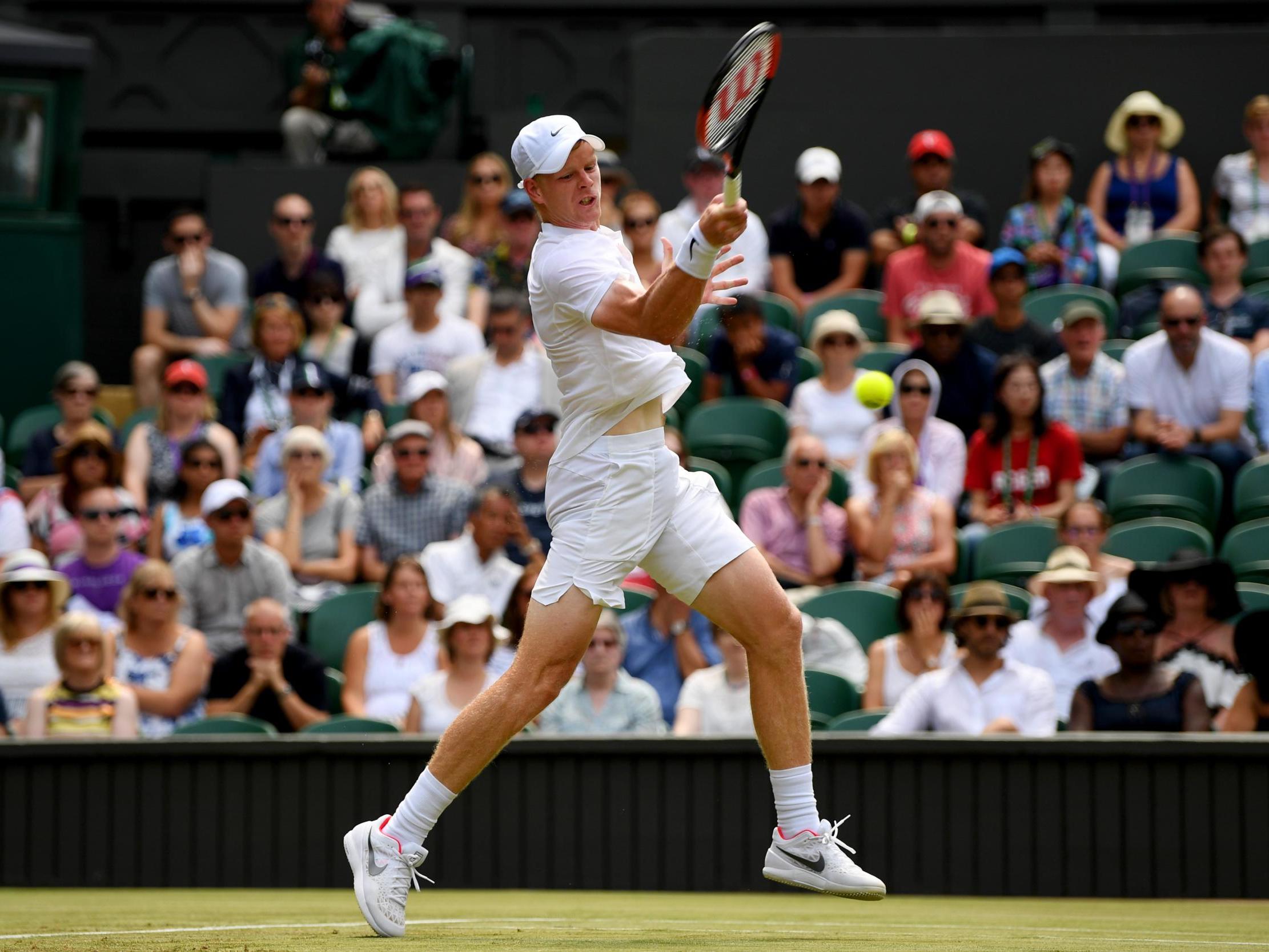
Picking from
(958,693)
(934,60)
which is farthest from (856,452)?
(934,60)

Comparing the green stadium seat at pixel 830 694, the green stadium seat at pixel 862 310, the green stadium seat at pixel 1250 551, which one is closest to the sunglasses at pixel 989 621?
the green stadium seat at pixel 830 694

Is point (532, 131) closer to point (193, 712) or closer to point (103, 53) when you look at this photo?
point (193, 712)

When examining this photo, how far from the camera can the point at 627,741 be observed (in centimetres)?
726

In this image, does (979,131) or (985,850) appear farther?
(979,131)

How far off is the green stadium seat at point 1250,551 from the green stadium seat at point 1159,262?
8.85ft

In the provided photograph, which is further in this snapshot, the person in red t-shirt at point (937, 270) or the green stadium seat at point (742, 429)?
the person in red t-shirt at point (937, 270)

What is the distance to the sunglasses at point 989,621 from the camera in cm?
747

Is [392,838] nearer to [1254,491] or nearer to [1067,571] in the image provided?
[1067,571]

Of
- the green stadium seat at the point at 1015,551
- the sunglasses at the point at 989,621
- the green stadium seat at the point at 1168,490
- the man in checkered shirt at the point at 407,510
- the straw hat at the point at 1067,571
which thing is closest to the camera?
the sunglasses at the point at 989,621

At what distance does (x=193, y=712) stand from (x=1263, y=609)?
4.41 m

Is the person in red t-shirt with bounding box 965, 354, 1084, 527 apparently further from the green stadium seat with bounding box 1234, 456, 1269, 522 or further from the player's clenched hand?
the player's clenched hand

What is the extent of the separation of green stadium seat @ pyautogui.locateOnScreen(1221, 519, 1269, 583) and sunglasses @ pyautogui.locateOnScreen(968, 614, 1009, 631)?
159 cm

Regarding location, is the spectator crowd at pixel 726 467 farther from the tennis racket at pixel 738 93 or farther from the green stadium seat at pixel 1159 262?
the tennis racket at pixel 738 93

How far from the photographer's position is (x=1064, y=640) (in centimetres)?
807
